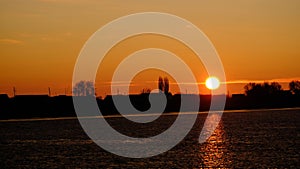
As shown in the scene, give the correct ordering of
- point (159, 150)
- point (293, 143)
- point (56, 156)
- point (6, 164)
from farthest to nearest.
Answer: point (293, 143), point (159, 150), point (56, 156), point (6, 164)

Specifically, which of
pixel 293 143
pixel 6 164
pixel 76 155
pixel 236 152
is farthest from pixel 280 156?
pixel 6 164

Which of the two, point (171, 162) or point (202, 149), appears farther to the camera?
point (202, 149)

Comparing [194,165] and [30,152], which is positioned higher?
[30,152]

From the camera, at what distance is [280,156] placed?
84.8 m

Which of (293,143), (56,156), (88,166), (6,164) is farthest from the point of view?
(293,143)

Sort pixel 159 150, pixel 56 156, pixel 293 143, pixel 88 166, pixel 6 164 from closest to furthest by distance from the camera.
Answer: pixel 88 166, pixel 6 164, pixel 56 156, pixel 159 150, pixel 293 143

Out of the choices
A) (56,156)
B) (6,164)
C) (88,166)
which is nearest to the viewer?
(88,166)

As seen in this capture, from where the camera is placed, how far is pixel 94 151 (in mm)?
99188

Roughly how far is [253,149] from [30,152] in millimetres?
39463

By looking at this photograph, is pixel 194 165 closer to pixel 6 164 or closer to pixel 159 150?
pixel 159 150

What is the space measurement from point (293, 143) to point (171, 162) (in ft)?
125

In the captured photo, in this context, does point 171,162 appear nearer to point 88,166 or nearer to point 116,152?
point 88,166

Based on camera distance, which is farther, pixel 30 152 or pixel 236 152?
pixel 30 152

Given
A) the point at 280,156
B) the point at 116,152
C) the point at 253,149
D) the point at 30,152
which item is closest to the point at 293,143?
the point at 253,149
